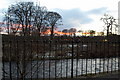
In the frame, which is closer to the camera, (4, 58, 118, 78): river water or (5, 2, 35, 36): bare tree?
(4, 58, 118, 78): river water

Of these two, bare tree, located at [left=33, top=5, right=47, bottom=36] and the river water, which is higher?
bare tree, located at [left=33, top=5, right=47, bottom=36]

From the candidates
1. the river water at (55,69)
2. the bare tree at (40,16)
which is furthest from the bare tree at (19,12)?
the river water at (55,69)

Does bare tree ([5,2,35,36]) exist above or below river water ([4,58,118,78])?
above

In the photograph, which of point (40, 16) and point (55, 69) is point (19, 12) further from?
point (55, 69)

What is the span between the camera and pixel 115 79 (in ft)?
17.3

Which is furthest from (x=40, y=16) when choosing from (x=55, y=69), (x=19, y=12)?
(x=55, y=69)

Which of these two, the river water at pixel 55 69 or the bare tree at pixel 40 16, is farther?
the bare tree at pixel 40 16

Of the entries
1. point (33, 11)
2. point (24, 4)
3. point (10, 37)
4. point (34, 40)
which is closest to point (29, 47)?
point (34, 40)

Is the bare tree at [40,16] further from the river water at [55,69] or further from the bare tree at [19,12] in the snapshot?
the river water at [55,69]

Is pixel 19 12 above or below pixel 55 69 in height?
above

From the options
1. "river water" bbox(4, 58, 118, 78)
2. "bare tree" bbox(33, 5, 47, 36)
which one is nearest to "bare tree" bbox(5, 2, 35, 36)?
"bare tree" bbox(33, 5, 47, 36)

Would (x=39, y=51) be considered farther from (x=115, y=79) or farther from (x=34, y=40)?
(x=115, y=79)

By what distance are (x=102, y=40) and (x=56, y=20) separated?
3644 cm

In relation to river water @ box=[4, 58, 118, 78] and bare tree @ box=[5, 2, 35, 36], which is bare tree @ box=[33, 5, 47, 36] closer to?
bare tree @ box=[5, 2, 35, 36]
